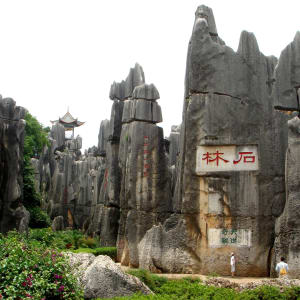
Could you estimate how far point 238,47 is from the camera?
35.2ft

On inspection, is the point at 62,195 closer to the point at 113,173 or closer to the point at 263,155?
the point at 113,173

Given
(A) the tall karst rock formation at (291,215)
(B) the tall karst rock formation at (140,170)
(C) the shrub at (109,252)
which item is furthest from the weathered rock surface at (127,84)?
(A) the tall karst rock formation at (291,215)

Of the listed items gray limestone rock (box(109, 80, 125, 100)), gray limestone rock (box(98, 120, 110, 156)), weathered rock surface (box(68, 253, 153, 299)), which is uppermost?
gray limestone rock (box(109, 80, 125, 100))

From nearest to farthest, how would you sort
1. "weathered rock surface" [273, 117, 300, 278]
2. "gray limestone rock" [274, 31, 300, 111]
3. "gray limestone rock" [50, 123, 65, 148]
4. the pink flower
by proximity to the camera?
the pink flower → "weathered rock surface" [273, 117, 300, 278] → "gray limestone rock" [274, 31, 300, 111] → "gray limestone rock" [50, 123, 65, 148]

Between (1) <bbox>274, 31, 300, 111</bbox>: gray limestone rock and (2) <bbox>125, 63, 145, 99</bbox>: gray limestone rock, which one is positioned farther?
(2) <bbox>125, 63, 145, 99</bbox>: gray limestone rock

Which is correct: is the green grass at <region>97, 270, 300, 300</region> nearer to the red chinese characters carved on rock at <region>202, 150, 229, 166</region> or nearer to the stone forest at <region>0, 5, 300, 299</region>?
the stone forest at <region>0, 5, 300, 299</region>

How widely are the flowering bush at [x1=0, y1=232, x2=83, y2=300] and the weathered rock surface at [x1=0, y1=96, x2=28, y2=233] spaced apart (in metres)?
5.62

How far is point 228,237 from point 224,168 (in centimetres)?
157

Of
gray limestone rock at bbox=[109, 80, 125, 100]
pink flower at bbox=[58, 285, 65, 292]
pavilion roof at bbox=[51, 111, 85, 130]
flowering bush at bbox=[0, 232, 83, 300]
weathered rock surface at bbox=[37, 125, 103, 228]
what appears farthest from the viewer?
pavilion roof at bbox=[51, 111, 85, 130]

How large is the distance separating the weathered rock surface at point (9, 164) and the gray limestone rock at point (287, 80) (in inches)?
273

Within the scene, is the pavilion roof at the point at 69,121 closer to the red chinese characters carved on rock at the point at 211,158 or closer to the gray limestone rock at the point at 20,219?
the gray limestone rock at the point at 20,219

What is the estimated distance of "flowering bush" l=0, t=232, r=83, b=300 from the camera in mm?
5535

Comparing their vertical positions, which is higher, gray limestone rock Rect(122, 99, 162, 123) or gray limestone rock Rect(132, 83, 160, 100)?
gray limestone rock Rect(132, 83, 160, 100)

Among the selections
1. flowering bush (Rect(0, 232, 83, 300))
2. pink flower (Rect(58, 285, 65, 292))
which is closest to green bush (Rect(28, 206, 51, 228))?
flowering bush (Rect(0, 232, 83, 300))
